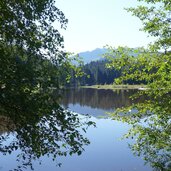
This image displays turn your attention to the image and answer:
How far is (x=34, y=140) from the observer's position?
7.75 metres

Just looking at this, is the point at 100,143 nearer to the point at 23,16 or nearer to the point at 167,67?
the point at 167,67

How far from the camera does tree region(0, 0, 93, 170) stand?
7.30m

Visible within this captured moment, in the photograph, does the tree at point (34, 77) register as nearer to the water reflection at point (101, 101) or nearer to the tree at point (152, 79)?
the tree at point (152, 79)

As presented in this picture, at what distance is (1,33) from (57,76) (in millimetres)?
1844

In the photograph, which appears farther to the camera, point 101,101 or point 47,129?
point 101,101

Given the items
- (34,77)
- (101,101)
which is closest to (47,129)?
(34,77)

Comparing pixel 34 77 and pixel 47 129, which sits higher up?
pixel 34 77

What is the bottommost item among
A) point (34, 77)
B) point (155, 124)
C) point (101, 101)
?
point (101, 101)

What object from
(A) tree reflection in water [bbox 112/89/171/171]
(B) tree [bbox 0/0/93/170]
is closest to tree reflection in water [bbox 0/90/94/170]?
(B) tree [bbox 0/0/93/170]

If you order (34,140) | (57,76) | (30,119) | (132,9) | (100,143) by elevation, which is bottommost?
(100,143)

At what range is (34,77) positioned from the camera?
7453 mm

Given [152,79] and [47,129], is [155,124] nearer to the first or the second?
[152,79]

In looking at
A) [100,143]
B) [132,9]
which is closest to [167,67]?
[132,9]

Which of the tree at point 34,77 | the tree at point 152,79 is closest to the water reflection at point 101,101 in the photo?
the tree at point 152,79
